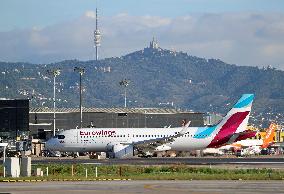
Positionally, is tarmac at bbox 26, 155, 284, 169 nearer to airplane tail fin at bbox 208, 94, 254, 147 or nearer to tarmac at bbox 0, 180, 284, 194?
airplane tail fin at bbox 208, 94, 254, 147

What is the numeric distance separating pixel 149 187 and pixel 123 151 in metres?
67.3

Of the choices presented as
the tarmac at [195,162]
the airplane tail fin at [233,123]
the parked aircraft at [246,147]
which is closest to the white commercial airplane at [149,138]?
the airplane tail fin at [233,123]

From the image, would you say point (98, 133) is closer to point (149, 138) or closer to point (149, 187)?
point (149, 138)

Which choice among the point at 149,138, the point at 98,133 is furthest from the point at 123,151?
the point at 149,138

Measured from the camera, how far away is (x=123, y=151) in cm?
12269

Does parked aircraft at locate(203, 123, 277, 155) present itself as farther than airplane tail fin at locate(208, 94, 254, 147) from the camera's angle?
Yes

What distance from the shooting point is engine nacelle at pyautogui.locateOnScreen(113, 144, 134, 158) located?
122250 mm

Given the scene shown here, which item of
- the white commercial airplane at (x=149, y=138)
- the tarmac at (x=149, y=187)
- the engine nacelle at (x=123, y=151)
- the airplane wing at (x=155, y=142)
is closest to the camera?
the tarmac at (x=149, y=187)

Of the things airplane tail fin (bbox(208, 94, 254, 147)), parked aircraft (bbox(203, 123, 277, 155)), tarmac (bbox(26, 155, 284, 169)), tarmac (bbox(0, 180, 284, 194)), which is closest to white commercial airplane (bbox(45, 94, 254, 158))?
airplane tail fin (bbox(208, 94, 254, 147))

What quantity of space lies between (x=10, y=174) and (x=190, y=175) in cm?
1558

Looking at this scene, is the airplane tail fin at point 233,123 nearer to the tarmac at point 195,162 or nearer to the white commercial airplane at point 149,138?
the white commercial airplane at point 149,138

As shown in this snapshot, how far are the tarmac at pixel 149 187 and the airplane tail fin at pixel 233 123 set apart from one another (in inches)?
2459

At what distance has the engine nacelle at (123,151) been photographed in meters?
122

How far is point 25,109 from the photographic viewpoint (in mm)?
188875
